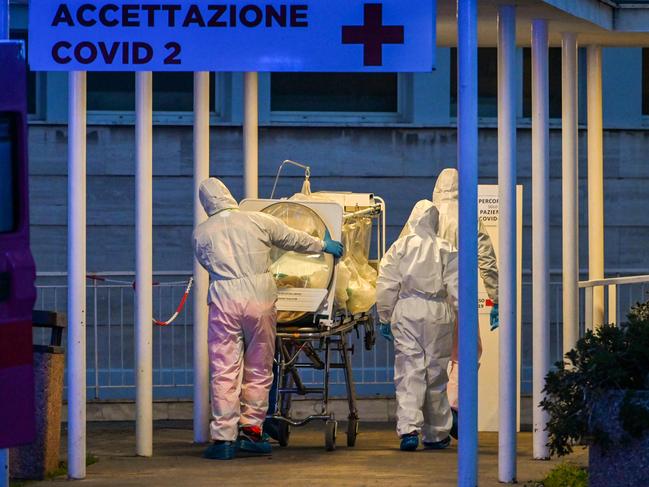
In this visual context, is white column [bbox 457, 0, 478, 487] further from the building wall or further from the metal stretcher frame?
the building wall

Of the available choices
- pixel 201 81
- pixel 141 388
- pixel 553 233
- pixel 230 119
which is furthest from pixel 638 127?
pixel 141 388

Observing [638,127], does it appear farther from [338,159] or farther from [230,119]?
[230,119]

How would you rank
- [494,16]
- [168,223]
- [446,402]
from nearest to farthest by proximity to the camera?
[494,16], [446,402], [168,223]

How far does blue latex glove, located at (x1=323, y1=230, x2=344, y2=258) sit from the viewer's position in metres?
12.3

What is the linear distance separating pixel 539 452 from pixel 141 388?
2822 mm

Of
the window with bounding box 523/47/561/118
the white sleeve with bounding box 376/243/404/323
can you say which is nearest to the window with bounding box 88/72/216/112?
the window with bounding box 523/47/561/118

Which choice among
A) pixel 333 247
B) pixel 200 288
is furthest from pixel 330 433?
pixel 200 288

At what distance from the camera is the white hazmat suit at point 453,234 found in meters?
12.9

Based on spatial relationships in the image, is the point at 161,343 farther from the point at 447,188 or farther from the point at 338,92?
the point at 338,92

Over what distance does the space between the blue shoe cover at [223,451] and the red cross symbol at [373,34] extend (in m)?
3.97

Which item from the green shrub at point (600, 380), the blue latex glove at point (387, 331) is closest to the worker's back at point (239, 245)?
the blue latex glove at point (387, 331)

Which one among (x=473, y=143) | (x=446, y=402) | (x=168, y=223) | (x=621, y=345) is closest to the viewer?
(x=621, y=345)

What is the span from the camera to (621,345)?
8.16m

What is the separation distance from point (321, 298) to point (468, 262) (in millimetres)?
3401
